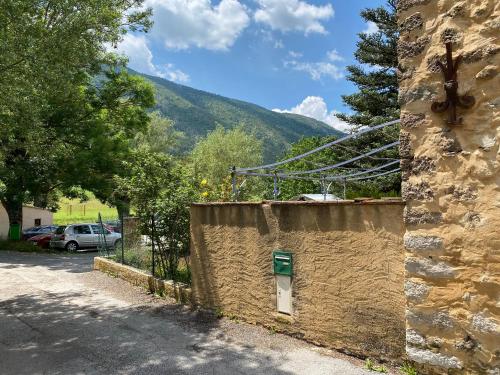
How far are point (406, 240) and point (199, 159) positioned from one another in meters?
38.2

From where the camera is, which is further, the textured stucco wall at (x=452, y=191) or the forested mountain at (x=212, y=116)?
the forested mountain at (x=212, y=116)

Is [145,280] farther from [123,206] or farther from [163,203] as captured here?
[123,206]

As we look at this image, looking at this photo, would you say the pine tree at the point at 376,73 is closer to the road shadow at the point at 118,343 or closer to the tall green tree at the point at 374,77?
the tall green tree at the point at 374,77

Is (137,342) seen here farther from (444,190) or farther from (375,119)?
(375,119)

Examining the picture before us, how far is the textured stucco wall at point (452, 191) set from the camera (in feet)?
10.6

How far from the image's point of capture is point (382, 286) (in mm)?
4523

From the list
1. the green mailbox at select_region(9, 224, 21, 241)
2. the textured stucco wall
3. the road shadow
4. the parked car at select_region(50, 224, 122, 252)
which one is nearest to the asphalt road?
the road shadow

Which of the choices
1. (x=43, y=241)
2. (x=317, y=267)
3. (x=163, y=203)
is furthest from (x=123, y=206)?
(x=317, y=267)

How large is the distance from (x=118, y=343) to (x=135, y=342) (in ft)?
0.74

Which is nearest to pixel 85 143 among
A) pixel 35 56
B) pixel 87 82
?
pixel 87 82

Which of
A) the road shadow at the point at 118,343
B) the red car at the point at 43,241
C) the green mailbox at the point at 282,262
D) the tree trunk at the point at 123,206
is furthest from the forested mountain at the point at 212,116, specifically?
the green mailbox at the point at 282,262

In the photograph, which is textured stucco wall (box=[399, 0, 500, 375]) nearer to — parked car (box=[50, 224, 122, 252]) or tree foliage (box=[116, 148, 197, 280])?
tree foliage (box=[116, 148, 197, 280])

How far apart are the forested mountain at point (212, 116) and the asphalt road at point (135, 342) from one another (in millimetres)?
114245

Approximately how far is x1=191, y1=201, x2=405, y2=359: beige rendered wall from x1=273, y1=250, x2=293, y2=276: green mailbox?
8 centimetres
